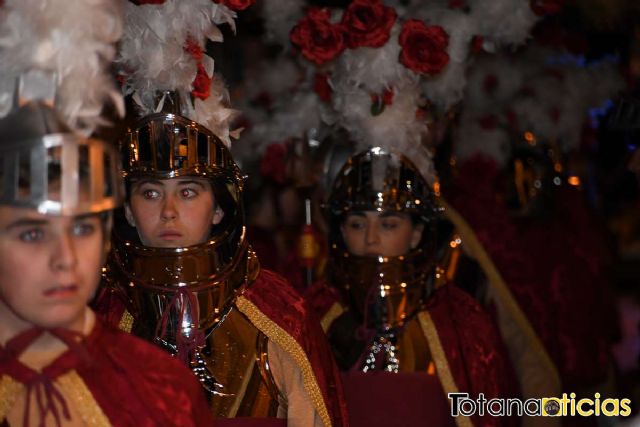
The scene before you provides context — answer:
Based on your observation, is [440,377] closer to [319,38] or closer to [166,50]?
[319,38]

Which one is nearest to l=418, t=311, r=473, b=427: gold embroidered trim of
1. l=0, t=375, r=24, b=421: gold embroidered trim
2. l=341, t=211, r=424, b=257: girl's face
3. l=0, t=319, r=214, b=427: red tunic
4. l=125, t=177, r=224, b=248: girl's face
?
l=341, t=211, r=424, b=257: girl's face

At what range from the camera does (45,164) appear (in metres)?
2.08

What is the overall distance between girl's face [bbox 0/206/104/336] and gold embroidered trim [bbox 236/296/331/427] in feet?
3.33

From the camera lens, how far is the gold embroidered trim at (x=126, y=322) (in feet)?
10.4

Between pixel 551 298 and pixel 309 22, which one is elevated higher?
pixel 309 22

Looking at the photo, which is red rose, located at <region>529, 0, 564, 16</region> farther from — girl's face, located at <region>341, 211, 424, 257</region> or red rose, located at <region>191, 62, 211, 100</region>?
red rose, located at <region>191, 62, 211, 100</region>

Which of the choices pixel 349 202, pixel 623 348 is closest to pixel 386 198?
pixel 349 202

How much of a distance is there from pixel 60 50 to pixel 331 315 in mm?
2088

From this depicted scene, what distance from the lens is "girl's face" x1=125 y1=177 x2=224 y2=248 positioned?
3.04m

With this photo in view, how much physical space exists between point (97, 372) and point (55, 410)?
13cm

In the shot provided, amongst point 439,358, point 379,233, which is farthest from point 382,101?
point 439,358

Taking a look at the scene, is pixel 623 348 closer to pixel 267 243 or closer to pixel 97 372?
pixel 267 243

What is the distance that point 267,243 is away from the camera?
5562 millimetres

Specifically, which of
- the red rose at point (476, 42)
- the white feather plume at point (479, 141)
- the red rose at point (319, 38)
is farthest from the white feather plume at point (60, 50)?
the white feather plume at point (479, 141)
